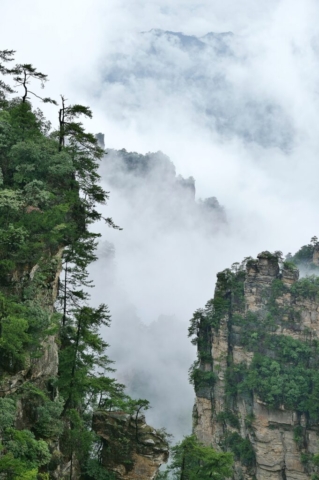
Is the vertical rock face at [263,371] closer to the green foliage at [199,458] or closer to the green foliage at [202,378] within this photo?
the green foliage at [202,378]

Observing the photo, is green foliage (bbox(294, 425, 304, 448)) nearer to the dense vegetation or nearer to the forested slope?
the dense vegetation

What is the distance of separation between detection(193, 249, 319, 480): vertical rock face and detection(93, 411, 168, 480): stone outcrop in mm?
28859

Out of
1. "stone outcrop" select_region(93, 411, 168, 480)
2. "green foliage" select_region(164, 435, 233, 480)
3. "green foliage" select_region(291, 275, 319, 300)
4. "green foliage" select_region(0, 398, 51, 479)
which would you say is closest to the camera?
"green foliage" select_region(0, 398, 51, 479)

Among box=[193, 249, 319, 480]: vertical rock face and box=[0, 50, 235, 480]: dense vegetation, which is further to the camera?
box=[193, 249, 319, 480]: vertical rock face

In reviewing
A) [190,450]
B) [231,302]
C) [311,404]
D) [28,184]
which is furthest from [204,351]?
[28,184]

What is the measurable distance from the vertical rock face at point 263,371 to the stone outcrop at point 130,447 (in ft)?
94.7

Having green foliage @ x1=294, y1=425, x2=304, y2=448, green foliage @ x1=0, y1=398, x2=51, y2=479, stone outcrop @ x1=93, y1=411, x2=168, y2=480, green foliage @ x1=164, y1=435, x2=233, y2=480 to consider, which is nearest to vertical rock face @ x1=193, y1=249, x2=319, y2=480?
green foliage @ x1=294, y1=425, x2=304, y2=448

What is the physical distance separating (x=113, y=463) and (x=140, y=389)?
78330 mm

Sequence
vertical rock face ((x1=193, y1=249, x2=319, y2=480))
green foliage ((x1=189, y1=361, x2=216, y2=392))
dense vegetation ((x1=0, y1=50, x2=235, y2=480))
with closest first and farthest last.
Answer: dense vegetation ((x1=0, y1=50, x2=235, y2=480)) → vertical rock face ((x1=193, y1=249, x2=319, y2=480)) → green foliage ((x1=189, y1=361, x2=216, y2=392))

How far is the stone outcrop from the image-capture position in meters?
23.5

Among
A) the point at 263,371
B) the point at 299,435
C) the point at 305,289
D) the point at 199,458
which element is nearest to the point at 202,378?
the point at 263,371

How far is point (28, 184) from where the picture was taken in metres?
19.9

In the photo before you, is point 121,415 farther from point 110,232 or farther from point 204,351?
point 110,232

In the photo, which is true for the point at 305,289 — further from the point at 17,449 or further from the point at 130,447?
the point at 17,449
